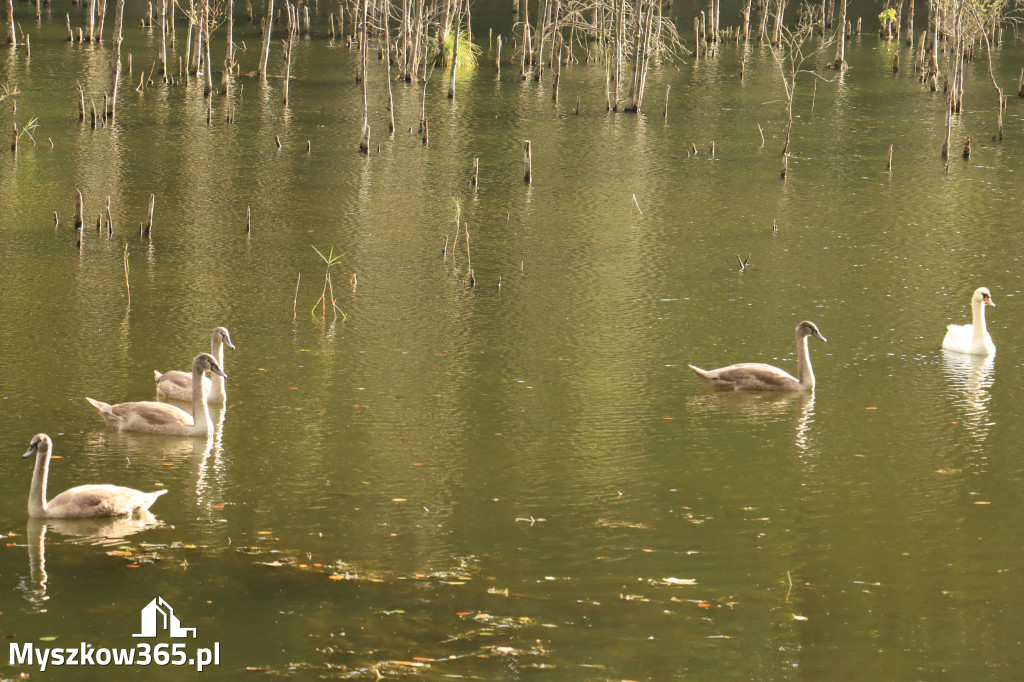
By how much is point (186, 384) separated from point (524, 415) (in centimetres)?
343

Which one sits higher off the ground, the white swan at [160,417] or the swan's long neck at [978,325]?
the swan's long neck at [978,325]

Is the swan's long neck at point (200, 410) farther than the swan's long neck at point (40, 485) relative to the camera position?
Yes

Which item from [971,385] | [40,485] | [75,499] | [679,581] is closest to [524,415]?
[679,581]

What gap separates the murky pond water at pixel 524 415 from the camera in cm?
916

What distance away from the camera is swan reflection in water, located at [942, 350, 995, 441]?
13.6m

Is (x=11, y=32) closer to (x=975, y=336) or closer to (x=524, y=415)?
(x=524, y=415)

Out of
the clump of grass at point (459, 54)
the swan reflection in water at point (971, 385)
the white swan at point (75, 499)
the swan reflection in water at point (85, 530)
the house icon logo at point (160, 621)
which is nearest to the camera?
the house icon logo at point (160, 621)

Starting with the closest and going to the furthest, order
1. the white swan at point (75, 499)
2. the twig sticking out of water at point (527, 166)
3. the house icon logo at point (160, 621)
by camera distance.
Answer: the house icon logo at point (160, 621)
the white swan at point (75, 499)
the twig sticking out of water at point (527, 166)

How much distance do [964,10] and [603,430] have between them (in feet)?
73.3

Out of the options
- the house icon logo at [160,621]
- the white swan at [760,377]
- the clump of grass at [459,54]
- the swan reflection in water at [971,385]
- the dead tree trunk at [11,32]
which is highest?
the dead tree trunk at [11,32]

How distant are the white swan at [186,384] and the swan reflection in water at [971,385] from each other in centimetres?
735

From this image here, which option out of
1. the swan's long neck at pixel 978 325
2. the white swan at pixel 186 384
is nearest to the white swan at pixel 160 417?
the white swan at pixel 186 384

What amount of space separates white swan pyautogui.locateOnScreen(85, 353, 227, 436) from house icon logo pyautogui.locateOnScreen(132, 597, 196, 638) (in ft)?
12.3

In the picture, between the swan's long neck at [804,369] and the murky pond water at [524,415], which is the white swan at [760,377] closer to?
A: the swan's long neck at [804,369]
